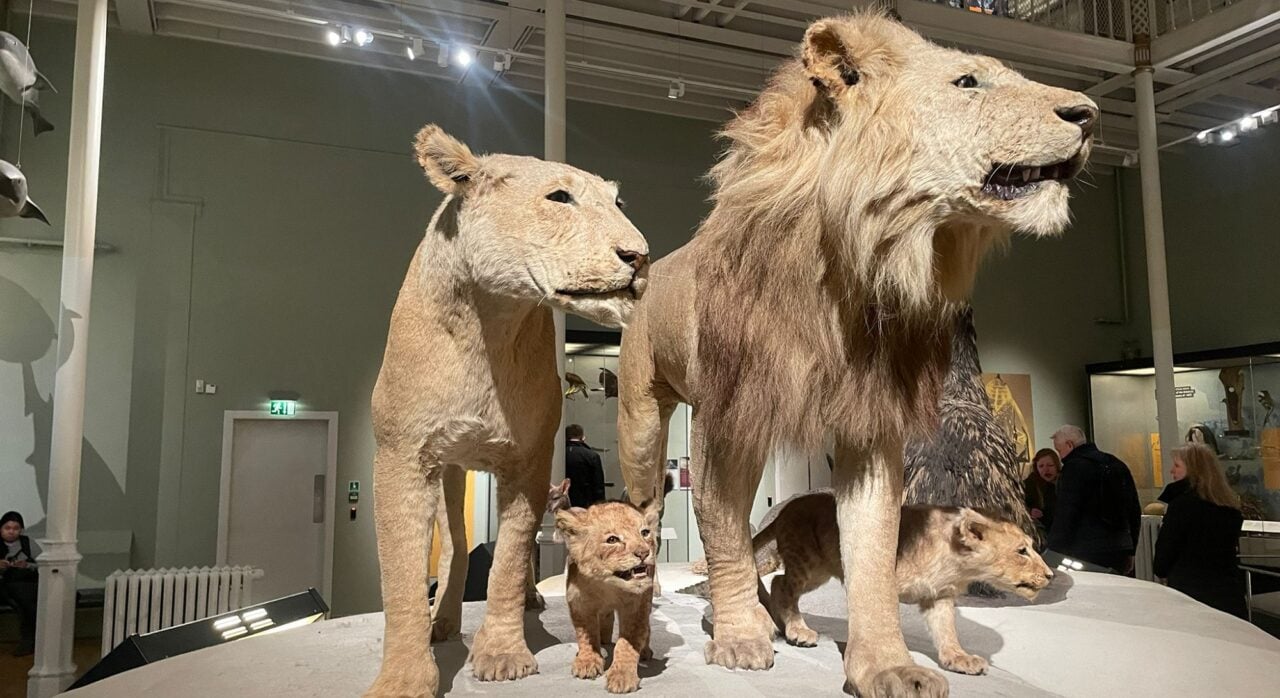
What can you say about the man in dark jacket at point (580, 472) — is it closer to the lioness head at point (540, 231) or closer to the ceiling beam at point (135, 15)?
the lioness head at point (540, 231)

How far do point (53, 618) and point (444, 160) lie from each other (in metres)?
4.84

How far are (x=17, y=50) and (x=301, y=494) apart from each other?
11.9 ft

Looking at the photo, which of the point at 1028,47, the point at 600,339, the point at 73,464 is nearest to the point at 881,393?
the point at 73,464

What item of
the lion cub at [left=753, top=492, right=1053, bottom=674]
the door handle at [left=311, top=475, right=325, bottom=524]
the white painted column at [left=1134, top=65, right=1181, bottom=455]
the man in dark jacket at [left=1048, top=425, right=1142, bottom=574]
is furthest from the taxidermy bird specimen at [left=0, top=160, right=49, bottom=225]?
the white painted column at [left=1134, top=65, right=1181, bottom=455]

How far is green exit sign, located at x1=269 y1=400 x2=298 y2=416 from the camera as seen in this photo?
6.96 metres

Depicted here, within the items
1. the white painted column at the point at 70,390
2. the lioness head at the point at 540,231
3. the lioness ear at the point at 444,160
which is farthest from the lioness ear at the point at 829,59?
the white painted column at the point at 70,390

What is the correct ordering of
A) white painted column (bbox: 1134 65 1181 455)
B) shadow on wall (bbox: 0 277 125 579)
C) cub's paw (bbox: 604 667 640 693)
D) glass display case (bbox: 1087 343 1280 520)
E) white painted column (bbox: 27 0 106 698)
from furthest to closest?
glass display case (bbox: 1087 343 1280 520), white painted column (bbox: 1134 65 1181 455), shadow on wall (bbox: 0 277 125 579), white painted column (bbox: 27 0 106 698), cub's paw (bbox: 604 667 640 693)

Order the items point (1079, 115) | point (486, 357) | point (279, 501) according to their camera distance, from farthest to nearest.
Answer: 1. point (279, 501)
2. point (486, 357)
3. point (1079, 115)

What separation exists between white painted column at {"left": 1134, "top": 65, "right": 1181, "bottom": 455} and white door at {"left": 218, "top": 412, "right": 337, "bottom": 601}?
22.0 ft

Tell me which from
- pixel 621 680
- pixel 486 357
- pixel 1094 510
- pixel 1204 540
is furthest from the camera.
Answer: pixel 1094 510

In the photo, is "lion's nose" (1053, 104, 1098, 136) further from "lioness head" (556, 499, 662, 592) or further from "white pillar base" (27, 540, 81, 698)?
"white pillar base" (27, 540, 81, 698)

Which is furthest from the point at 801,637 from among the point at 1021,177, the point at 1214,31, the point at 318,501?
the point at 1214,31

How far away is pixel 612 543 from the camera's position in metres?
1.78

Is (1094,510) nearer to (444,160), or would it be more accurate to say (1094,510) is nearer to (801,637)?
(801,637)
